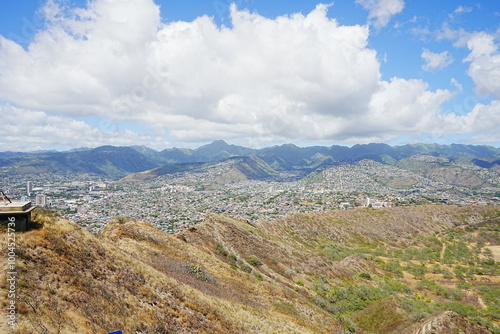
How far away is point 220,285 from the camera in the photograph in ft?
92.2

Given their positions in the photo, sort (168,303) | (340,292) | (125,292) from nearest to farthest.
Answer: (125,292), (168,303), (340,292)

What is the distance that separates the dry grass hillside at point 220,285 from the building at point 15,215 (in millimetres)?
565

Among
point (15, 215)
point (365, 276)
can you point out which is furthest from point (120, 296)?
point (365, 276)

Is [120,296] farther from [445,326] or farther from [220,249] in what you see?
[445,326]

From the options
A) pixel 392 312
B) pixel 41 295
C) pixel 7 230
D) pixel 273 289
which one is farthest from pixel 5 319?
pixel 392 312

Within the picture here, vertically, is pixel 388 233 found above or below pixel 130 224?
below

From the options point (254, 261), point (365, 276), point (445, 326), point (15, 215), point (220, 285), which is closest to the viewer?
point (15, 215)

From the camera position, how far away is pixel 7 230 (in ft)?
46.8

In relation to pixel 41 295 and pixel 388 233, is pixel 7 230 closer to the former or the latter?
pixel 41 295

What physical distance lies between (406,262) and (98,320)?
315 feet

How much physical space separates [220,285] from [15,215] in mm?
19190

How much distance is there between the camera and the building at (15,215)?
566 inches

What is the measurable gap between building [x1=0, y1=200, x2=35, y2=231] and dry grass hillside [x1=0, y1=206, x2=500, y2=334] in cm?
56

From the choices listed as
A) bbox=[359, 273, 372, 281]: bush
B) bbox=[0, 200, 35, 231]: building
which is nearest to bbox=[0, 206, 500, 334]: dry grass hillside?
bbox=[359, 273, 372, 281]: bush
